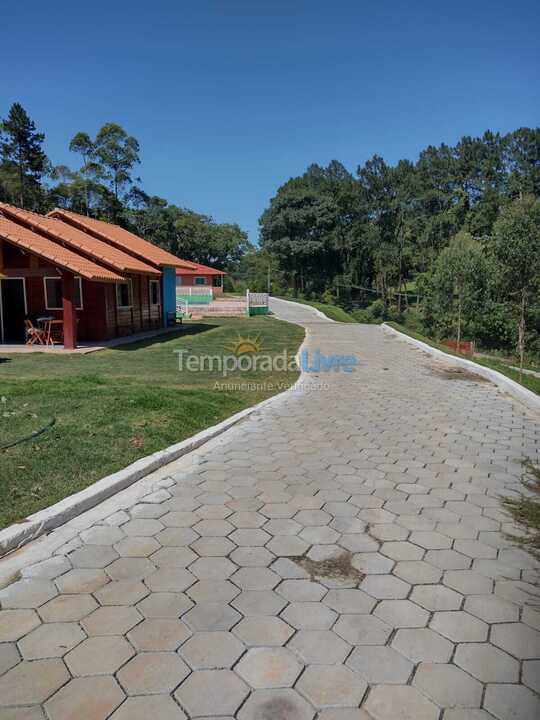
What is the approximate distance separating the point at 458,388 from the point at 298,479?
19.8 feet

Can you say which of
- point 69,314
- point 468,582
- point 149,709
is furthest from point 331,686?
point 69,314

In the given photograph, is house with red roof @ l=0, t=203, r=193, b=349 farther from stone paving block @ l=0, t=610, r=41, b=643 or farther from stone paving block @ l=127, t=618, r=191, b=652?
stone paving block @ l=127, t=618, r=191, b=652

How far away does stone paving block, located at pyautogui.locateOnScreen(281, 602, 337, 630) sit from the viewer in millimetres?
2729

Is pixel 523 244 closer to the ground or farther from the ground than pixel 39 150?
closer to the ground

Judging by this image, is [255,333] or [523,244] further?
[523,244]

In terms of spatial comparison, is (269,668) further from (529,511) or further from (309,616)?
(529,511)

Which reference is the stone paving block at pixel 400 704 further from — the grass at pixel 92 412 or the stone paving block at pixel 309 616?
the grass at pixel 92 412

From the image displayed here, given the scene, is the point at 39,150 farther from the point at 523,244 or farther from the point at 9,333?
the point at 523,244

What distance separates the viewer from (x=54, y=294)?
54.7ft

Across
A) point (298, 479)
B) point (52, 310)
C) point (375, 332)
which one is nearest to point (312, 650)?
point (298, 479)

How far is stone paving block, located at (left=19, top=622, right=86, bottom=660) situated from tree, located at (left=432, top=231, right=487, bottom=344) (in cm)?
2975

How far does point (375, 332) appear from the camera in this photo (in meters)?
22.6

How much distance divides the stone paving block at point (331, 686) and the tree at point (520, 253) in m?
23.7

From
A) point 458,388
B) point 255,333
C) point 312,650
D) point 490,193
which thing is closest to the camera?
point 312,650
